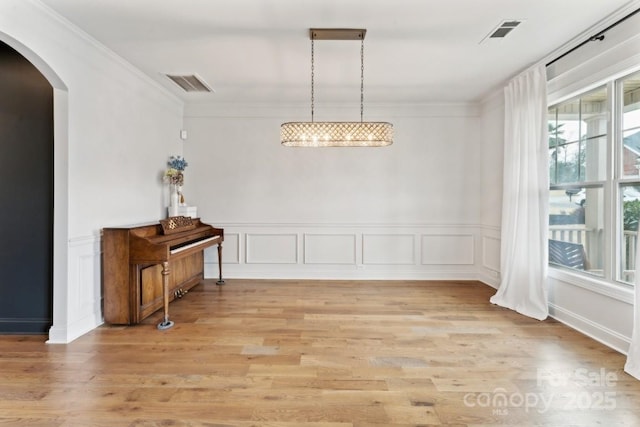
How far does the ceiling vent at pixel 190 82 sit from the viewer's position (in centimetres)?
423

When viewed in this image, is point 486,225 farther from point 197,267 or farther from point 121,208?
point 121,208

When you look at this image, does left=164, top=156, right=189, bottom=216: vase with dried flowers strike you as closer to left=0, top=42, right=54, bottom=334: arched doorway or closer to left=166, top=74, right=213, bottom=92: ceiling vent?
left=166, top=74, right=213, bottom=92: ceiling vent

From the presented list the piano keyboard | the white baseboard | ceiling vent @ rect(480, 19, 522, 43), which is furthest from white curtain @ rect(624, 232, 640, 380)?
the piano keyboard

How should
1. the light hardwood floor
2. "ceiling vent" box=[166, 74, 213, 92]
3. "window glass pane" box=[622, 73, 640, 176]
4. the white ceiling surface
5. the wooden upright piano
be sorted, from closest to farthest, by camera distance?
the light hardwood floor, the white ceiling surface, "window glass pane" box=[622, 73, 640, 176], the wooden upright piano, "ceiling vent" box=[166, 74, 213, 92]

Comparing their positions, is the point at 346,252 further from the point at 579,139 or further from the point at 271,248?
the point at 579,139

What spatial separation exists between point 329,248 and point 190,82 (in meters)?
3.04

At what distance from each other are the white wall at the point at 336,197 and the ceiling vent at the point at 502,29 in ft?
7.33

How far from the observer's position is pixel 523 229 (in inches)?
152

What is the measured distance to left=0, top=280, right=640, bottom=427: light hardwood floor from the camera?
1.99m

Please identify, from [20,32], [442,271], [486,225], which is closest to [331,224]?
[442,271]

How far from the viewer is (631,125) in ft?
9.44

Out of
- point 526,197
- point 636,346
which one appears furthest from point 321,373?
point 526,197

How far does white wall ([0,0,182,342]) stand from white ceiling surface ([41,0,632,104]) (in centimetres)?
22

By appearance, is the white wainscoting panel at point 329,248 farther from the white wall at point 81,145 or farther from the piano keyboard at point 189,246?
the white wall at point 81,145
